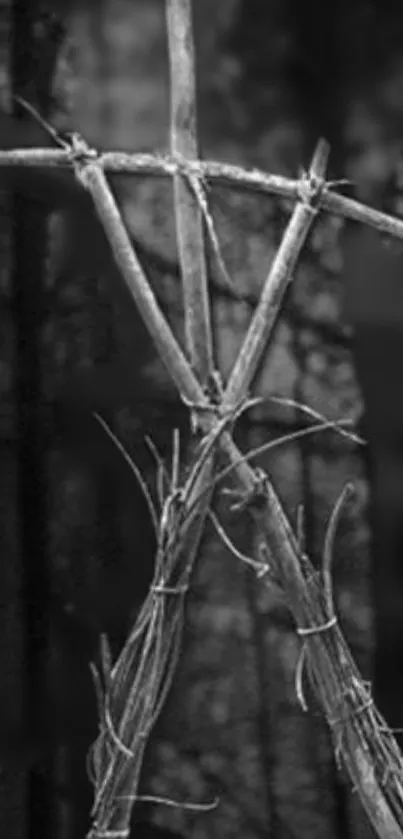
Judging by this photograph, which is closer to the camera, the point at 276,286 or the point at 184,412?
the point at 276,286

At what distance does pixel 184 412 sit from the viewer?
2723 mm

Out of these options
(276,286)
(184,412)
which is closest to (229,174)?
(276,286)

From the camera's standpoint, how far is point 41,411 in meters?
2.75

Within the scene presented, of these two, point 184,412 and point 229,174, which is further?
point 184,412

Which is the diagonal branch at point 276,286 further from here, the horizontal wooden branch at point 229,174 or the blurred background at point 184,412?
the blurred background at point 184,412

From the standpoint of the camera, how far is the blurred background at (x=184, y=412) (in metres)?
2.68

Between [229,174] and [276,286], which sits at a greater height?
[229,174]

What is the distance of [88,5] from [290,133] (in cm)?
53

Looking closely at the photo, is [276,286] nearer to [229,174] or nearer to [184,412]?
[229,174]

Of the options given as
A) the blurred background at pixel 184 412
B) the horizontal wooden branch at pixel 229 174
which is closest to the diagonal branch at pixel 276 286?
the horizontal wooden branch at pixel 229 174

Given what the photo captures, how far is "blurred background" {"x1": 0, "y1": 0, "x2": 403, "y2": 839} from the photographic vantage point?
268cm

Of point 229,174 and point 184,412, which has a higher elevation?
point 229,174

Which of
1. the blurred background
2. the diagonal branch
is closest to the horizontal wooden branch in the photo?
the diagonal branch

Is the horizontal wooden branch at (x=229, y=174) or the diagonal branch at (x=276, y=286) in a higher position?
the horizontal wooden branch at (x=229, y=174)
